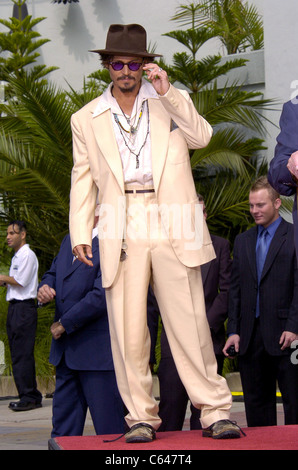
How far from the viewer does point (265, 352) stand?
219 inches

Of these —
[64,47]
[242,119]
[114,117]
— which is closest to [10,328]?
[242,119]

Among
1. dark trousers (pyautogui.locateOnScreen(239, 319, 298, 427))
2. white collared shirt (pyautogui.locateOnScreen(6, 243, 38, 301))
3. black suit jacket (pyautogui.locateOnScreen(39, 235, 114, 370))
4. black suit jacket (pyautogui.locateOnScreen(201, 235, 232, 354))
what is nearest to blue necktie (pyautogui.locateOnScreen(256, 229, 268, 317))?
dark trousers (pyautogui.locateOnScreen(239, 319, 298, 427))

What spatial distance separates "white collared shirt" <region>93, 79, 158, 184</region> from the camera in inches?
176

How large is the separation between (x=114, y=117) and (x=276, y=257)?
1606 mm

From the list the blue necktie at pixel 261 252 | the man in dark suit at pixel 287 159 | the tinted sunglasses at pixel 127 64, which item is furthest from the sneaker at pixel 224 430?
the tinted sunglasses at pixel 127 64

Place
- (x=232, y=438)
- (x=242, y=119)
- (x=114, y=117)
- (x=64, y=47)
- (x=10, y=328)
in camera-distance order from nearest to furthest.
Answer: (x=232, y=438), (x=114, y=117), (x=10, y=328), (x=242, y=119), (x=64, y=47)

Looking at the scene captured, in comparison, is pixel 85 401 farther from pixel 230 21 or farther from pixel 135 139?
pixel 230 21

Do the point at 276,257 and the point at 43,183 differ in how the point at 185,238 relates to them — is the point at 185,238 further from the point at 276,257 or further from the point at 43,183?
the point at 43,183

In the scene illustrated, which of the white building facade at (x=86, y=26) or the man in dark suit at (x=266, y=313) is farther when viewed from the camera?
the white building facade at (x=86, y=26)

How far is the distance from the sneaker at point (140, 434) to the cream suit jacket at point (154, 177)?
27.4 inches

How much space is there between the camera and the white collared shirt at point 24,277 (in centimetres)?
979

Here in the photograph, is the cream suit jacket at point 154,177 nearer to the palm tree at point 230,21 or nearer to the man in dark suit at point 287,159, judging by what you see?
the man in dark suit at point 287,159

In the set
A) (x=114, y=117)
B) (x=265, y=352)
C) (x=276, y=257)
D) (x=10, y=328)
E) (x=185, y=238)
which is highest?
(x=114, y=117)

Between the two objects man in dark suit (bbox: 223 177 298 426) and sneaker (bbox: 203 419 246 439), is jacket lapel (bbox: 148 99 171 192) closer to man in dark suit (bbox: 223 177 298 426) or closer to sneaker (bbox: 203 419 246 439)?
sneaker (bbox: 203 419 246 439)
